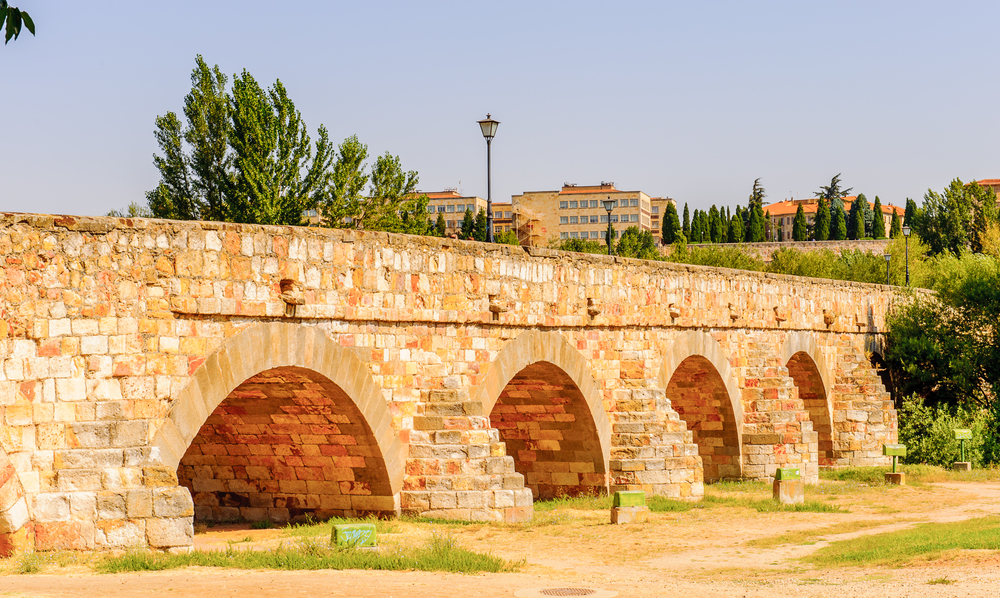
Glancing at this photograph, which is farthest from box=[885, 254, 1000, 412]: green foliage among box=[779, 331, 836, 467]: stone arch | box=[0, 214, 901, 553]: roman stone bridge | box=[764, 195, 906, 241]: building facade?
box=[764, 195, 906, 241]: building facade

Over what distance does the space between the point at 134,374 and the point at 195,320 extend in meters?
0.87

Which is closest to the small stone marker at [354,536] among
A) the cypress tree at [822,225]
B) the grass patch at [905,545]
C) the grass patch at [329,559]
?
the grass patch at [329,559]

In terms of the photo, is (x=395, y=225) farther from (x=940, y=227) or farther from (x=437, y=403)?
(x=940, y=227)

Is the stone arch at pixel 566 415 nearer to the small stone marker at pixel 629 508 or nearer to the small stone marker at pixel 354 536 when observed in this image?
the small stone marker at pixel 629 508

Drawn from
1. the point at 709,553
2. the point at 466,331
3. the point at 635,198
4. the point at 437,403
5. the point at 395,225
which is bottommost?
the point at 709,553

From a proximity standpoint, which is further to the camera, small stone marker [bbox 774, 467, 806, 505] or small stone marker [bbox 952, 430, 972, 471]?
small stone marker [bbox 952, 430, 972, 471]

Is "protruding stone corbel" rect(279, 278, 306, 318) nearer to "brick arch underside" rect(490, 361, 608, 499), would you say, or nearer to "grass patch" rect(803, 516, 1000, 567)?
"brick arch underside" rect(490, 361, 608, 499)

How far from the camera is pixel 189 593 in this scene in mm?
8156

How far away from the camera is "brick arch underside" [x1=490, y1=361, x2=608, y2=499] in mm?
17281

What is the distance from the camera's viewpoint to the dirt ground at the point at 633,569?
861 centimetres

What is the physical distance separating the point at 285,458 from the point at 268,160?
26.0 meters

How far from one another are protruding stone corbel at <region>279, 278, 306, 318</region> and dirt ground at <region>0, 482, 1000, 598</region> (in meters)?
2.35

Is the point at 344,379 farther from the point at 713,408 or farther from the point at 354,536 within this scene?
the point at 713,408

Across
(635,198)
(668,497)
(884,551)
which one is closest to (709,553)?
(884,551)
